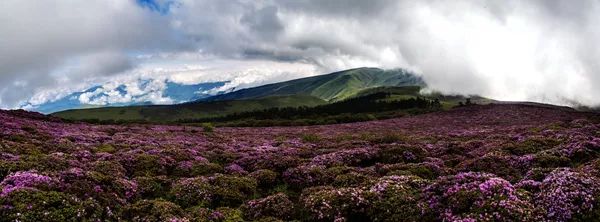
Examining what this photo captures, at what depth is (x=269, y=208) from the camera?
1650 centimetres

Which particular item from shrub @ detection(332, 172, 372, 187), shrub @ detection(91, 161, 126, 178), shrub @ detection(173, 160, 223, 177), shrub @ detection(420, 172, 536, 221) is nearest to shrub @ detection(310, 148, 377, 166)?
shrub @ detection(332, 172, 372, 187)

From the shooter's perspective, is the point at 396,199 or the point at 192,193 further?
the point at 192,193

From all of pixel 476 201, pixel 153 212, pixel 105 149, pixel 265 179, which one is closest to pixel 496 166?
pixel 476 201

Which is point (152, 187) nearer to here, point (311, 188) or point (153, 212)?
point (153, 212)

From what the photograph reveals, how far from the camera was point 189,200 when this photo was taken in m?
17.8

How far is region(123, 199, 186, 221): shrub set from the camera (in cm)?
1457

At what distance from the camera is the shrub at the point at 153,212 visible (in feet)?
47.8

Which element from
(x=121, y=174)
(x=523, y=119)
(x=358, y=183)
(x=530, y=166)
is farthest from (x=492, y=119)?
(x=121, y=174)

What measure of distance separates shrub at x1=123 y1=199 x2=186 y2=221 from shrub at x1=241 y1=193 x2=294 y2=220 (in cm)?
258

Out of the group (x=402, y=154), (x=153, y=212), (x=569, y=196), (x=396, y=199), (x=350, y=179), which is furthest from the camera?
(x=402, y=154)

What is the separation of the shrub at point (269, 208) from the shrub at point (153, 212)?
2584 millimetres

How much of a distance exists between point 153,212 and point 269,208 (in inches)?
171

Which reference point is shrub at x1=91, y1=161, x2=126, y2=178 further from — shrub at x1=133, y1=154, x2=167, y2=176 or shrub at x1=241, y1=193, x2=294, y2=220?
shrub at x1=241, y1=193, x2=294, y2=220

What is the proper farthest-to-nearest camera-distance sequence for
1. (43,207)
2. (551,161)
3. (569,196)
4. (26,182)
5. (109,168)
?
1. (109,168)
2. (551,161)
3. (26,182)
4. (43,207)
5. (569,196)
